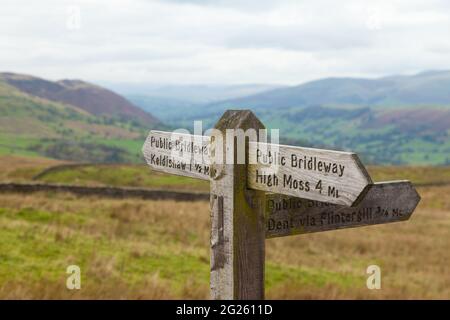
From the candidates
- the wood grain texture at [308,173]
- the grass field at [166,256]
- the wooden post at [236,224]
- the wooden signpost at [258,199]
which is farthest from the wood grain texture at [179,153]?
the grass field at [166,256]

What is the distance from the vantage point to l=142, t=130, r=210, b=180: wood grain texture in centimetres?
407

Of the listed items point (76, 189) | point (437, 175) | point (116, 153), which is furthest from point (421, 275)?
point (116, 153)

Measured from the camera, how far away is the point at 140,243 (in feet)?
50.6

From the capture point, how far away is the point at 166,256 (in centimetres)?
1448

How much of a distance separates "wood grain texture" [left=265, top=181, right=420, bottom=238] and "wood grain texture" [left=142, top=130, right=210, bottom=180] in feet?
1.73

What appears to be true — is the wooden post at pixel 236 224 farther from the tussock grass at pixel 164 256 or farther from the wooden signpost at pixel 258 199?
the tussock grass at pixel 164 256

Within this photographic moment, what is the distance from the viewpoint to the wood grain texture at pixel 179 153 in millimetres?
4070

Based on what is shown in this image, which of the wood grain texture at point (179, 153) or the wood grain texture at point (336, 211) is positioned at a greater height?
the wood grain texture at point (179, 153)

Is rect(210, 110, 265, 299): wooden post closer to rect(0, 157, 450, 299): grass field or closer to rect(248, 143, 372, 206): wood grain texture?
rect(248, 143, 372, 206): wood grain texture

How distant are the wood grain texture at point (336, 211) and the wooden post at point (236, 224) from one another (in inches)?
5.5

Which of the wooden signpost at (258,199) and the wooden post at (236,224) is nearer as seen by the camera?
the wooden signpost at (258,199)

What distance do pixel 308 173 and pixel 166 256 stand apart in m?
11.4

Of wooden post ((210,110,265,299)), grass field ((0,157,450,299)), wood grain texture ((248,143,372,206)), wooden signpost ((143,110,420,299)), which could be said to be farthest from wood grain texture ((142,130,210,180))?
grass field ((0,157,450,299))
